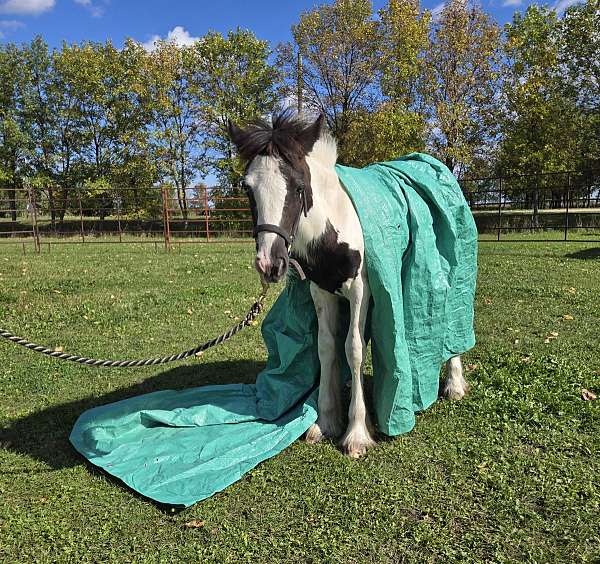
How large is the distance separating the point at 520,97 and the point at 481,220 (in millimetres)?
5981

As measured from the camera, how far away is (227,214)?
24.3 metres

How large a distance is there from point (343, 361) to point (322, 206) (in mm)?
1444

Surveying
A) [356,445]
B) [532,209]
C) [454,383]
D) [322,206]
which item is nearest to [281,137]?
[322,206]

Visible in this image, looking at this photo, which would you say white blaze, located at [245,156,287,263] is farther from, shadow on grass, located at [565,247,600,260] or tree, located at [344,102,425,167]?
tree, located at [344,102,425,167]

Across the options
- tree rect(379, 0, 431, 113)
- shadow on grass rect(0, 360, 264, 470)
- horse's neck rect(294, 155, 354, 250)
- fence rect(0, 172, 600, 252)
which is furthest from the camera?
tree rect(379, 0, 431, 113)

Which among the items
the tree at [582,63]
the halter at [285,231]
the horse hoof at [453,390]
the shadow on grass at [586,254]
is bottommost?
the horse hoof at [453,390]

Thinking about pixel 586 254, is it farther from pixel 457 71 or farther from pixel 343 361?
pixel 457 71

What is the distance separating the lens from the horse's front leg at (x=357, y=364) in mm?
3273

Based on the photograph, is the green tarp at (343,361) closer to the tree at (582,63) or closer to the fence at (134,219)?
the fence at (134,219)

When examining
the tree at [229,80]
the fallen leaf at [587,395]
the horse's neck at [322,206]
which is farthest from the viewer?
the tree at [229,80]

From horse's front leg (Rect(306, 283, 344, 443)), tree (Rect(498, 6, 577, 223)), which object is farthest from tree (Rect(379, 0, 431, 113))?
horse's front leg (Rect(306, 283, 344, 443))

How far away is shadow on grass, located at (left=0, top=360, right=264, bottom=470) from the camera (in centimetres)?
345

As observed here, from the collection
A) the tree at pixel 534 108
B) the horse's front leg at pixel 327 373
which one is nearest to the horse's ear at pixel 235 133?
the horse's front leg at pixel 327 373

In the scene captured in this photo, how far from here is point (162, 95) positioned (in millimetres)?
29062
